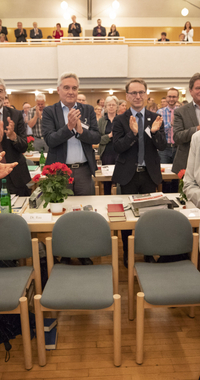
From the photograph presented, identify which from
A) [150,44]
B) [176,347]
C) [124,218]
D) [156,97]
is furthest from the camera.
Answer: [156,97]

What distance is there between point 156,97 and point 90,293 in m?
12.4

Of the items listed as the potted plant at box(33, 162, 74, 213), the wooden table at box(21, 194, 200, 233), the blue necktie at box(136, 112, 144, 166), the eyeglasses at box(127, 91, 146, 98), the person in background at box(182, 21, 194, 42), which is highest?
the person in background at box(182, 21, 194, 42)

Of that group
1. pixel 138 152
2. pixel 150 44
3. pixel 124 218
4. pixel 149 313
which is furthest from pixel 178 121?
pixel 150 44

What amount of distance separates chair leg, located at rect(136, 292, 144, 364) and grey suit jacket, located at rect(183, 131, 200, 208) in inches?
24.0

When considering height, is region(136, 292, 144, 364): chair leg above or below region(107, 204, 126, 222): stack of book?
below

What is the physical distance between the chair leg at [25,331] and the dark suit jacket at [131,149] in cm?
133

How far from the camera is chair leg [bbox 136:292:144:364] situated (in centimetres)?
164

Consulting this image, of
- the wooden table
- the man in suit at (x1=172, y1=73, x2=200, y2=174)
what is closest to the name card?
the wooden table

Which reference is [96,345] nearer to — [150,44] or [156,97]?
[150,44]

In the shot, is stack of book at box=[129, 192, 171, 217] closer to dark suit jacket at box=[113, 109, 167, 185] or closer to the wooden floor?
dark suit jacket at box=[113, 109, 167, 185]

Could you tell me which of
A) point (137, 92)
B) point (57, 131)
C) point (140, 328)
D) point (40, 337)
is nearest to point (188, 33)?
point (137, 92)

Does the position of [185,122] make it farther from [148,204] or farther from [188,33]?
[188,33]

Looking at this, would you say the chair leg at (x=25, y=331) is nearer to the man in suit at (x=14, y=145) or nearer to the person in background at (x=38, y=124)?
the man in suit at (x=14, y=145)

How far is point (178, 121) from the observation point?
294 centimetres
